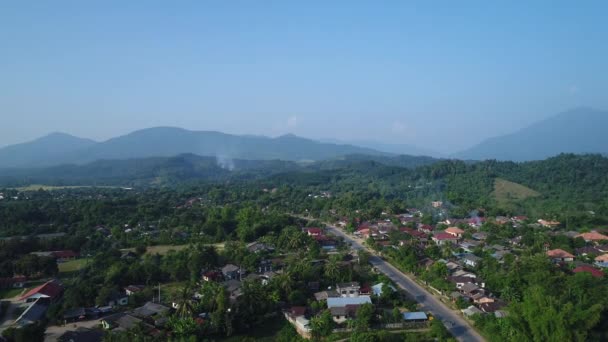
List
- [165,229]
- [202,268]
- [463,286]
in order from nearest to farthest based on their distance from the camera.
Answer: [463,286]
[202,268]
[165,229]

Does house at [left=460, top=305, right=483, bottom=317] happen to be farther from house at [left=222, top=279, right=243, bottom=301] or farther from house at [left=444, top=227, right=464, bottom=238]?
house at [left=444, top=227, right=464, bottom=238]

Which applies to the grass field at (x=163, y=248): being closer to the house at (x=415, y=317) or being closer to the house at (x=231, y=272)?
the house at (x=231, y=272)

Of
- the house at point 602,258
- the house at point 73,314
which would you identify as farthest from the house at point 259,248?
the house at point 602,258

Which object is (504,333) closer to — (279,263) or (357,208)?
(279,263)

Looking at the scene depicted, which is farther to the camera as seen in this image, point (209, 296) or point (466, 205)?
point (466, 205)

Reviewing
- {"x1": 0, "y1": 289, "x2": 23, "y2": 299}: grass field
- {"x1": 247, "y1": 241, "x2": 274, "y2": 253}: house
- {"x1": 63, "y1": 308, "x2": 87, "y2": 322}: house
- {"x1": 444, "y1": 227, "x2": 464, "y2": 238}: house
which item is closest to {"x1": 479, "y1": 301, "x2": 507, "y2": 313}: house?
{"x1": 444, "y1": 227, "x2": 464, "y2": 238}: house

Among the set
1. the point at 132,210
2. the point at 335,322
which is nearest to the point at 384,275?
the point at 335,322
